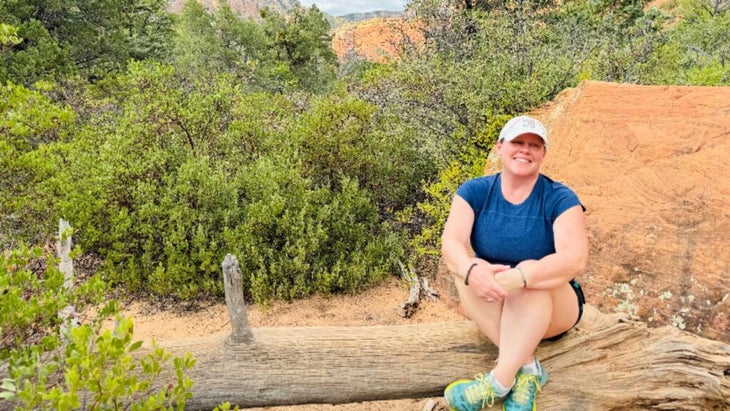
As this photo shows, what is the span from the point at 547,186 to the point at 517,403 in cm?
110

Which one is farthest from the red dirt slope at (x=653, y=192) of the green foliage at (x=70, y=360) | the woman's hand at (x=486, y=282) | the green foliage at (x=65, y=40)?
the green foliage at (x=65, y=40)

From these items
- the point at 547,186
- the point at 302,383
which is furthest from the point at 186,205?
the point at 547,186

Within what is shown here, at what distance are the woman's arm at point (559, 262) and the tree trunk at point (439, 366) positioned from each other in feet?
2.20

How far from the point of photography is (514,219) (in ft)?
8.42

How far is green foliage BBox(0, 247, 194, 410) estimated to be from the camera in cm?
167

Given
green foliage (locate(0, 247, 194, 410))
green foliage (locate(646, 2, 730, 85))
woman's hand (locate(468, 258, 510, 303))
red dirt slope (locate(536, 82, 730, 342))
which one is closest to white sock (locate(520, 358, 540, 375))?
woman's hand (locate(468, 258, 510, 303))

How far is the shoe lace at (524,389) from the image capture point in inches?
98.3

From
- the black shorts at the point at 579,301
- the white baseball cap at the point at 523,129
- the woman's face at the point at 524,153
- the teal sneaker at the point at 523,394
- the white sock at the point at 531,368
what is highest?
the white baseball cap at the point at 523,129

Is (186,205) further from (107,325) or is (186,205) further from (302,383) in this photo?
(302,383)

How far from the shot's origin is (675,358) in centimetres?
274

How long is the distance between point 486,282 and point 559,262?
1.12 feet

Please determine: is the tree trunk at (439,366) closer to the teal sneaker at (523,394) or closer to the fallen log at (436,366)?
the fallen log at (436,366)

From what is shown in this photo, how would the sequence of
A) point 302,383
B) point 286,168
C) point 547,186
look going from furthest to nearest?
1. point 286,168
2. point 302,383
3. point 547,186

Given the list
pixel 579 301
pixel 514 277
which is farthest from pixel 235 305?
pixel 579 301
